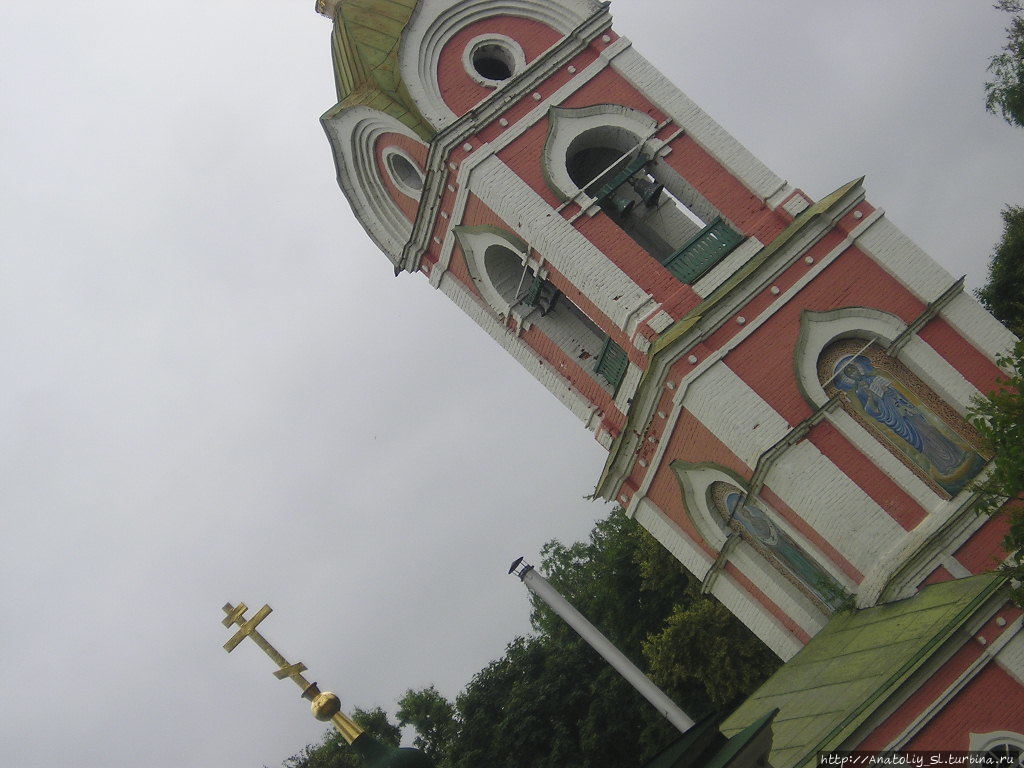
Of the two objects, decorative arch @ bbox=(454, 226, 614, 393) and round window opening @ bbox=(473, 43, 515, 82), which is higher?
round window opening @ bbox=(473, 43, 515, 82)

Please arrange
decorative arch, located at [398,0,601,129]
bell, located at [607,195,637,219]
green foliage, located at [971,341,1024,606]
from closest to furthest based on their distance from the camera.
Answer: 1. green foliage, located at [971,341,1024,606]
2. bell, located at [607,195,637,219]
3. decorative arch, located at [398,0,601,129]

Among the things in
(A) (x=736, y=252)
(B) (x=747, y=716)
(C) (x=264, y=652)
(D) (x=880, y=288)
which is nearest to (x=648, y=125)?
(A) (x=736, y=252)

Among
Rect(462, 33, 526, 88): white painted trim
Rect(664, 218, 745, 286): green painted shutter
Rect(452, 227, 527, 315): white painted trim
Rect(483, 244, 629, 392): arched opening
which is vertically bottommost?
Rect(664, 218, 745, 286): green painted shutter

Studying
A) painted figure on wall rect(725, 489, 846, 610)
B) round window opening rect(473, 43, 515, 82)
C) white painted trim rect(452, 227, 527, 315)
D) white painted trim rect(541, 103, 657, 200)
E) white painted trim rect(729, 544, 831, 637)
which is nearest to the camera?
painted figure on wall rect(725, 489, 846, 610)

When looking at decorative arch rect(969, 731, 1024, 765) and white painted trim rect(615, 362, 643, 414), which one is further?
white painted trim rect(615, 362, 643, 414)

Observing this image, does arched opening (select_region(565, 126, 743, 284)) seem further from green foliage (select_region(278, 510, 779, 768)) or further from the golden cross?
green foliage (select_region(278, 510, 779, 768))

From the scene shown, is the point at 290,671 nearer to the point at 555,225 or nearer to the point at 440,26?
the point at 555,225

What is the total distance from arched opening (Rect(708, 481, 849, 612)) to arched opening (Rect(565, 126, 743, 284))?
9.43 ft

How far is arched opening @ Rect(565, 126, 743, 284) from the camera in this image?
41.9ft

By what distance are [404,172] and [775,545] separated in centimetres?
805

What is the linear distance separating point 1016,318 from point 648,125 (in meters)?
13.3

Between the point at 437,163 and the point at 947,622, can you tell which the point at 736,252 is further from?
the point at 947,622

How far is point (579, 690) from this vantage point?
2533 centimetres

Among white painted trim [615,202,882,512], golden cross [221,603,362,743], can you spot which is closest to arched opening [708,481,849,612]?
white painted trim [615,202,882,512]
